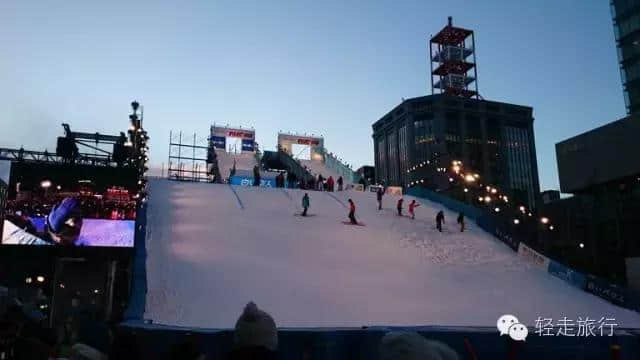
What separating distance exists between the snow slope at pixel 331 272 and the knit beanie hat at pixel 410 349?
11.1m

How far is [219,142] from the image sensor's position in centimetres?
5962

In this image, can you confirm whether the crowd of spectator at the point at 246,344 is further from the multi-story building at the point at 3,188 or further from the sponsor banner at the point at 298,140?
the sponsor banner at the point at 298,140

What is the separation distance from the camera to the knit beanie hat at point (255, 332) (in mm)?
3230

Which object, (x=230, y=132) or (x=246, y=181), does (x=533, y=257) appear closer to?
(x=246, y=181)

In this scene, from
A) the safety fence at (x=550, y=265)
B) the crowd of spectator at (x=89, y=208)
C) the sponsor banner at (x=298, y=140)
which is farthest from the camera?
the sponsor banner at (x=298, y=140)

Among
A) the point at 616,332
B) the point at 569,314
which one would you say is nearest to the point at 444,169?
the point at 569,314

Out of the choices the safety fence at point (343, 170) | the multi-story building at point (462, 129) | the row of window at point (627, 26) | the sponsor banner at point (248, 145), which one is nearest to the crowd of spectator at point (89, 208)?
the safety fence at point (343, 170)

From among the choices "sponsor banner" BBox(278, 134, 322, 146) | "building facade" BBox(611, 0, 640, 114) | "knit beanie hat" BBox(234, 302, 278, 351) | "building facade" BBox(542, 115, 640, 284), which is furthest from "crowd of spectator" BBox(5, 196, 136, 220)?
"building facade" BBox(611, 0, 640, 114)

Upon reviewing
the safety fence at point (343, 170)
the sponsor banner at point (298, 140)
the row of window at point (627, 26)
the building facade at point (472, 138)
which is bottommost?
the safety fence at point (343, 170)

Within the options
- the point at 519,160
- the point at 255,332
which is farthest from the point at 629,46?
the point at 255,332

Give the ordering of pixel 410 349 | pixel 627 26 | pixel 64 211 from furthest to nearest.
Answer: pixel 627 26, pixel 64 211, pixel 410 349

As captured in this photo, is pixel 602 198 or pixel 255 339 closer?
pixel 255 339

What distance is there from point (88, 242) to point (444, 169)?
36314mm

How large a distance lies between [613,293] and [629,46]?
58.3 m
